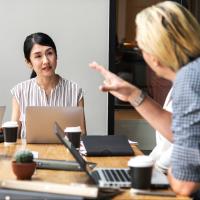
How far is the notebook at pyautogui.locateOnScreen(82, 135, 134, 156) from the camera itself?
7.82 ft

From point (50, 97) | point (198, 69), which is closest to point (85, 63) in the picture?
point (50, 97)

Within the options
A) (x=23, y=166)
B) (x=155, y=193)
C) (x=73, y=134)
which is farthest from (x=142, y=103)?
(x=73, y=134)

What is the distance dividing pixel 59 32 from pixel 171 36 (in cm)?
296

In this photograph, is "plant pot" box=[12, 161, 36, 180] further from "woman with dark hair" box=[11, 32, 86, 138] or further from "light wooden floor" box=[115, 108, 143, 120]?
"light wooden floor" box=[115, 108, 143, 120]

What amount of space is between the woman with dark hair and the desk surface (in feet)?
2.03

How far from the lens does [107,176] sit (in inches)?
72.1

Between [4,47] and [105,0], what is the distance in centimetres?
104

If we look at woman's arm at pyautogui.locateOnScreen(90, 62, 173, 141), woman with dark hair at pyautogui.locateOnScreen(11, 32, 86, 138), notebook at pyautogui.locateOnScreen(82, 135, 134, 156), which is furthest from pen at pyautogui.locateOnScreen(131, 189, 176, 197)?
woman with dark hair at pyautogui.locateOnScreen(11, 32, 86, 138)

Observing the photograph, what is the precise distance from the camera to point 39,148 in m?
2.62

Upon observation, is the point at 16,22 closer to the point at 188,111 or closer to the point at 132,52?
the point at 132,52

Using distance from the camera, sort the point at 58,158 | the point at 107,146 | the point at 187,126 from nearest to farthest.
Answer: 1. the point at 187,126
2. the point at 58,158
3. the point at 107,146

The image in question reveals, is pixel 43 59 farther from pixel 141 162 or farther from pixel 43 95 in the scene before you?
pixel 141 162

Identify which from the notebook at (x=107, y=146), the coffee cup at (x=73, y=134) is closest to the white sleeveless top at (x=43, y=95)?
the notebook at (x=107, y=146)

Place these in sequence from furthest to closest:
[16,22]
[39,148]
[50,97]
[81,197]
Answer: [16,22]
[50,97]
[39,148]
[81,197]
